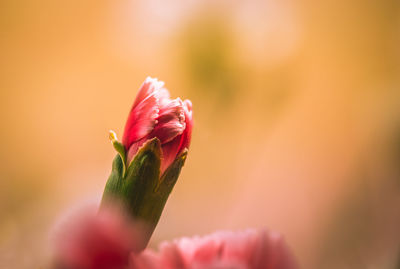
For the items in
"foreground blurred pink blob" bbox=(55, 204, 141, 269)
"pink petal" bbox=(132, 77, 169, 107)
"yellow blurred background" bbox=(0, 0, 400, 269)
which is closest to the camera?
"foreground blurred pink blob" bbox=(55, 204, 141, 269)

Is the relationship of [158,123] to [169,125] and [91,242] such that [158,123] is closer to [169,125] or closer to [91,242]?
[169,125]

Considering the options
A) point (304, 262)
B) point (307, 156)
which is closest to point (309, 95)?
point (307, 156)

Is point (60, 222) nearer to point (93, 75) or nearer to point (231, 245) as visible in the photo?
point (231, 245)

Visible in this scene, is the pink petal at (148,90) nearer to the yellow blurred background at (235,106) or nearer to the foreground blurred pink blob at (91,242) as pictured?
the foreground blurred pink blob at (91,242)

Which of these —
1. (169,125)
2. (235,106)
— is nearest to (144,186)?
(169,125)

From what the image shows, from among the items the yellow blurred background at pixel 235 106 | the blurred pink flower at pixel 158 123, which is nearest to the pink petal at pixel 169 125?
the blurred pink flower at pixel 158 123

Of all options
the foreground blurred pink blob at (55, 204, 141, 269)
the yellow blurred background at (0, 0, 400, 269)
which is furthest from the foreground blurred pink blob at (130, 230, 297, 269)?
the yellow blurred background at (0, 0, 400, 269)

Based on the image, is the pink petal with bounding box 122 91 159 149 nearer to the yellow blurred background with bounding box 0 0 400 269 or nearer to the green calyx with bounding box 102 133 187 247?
the green calyx with bounding box 102 133 187 247
